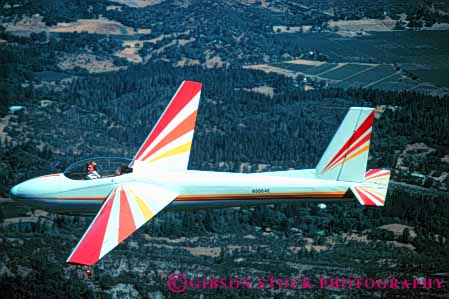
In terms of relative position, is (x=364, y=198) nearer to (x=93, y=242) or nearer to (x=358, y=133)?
(x=358, y=133)

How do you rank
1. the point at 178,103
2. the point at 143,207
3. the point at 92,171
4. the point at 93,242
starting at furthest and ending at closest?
the point at 178,103 < the point at 92,171 < the point at 143,207 < the point at 93,242

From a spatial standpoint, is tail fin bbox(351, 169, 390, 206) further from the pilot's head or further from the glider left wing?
the pilot's head

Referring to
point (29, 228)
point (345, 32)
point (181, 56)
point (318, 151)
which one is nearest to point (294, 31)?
point (345, 32)

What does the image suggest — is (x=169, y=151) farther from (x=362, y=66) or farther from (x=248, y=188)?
(x=362, y=66)

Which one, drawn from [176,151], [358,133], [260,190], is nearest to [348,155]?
[358,133]

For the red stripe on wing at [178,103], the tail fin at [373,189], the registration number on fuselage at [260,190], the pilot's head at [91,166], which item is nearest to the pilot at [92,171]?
the pilot's head at [91,166]

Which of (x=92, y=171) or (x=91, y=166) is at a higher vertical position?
(x=91, y=166)

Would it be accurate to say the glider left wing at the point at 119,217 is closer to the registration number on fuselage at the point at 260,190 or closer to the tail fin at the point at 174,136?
the tail fin at the point at 174,136
